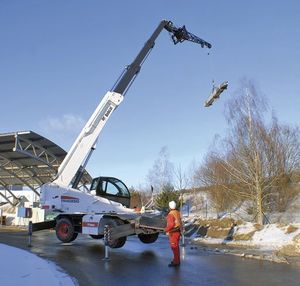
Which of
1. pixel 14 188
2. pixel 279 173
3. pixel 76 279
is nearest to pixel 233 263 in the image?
pixel 76 279

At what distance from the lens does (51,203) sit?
18734mm

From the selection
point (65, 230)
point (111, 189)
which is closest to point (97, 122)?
point (111, 189)

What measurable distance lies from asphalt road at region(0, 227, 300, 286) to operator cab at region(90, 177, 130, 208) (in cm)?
295

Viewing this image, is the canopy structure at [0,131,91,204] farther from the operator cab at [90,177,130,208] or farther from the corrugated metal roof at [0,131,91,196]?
the operator cab at [90,177,130,208]

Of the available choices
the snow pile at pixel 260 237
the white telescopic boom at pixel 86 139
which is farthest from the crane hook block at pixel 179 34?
the snow pile at pixel 260 237

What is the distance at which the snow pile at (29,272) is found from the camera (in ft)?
31.1

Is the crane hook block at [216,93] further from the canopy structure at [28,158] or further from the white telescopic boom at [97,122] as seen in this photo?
the canopy structure at [28,158]

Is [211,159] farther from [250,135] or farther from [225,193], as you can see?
Answer: [250,135]

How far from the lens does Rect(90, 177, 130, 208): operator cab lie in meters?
19.6

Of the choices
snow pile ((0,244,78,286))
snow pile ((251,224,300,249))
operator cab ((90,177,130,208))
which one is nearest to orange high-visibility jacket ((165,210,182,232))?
snow pile ((0,244,78,286))

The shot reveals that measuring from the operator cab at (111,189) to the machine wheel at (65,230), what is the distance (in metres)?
1.67

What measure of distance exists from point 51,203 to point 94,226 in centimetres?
210

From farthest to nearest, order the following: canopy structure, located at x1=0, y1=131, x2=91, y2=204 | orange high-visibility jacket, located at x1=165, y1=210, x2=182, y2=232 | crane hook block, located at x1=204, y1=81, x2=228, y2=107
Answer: canopy structure, located at x1=0, y1=131, x2=91, y2=204 → crane hook block, located at x1=204, y1=81, x2=228, y2=107 → orange high-visibility jacket, located at x1=165, y1=210, x2=182, y2=232

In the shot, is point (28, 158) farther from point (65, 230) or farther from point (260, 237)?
point (260, 237)
